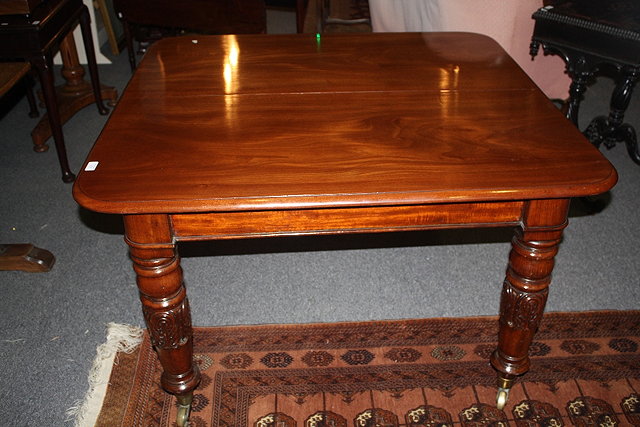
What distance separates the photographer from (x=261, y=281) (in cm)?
219

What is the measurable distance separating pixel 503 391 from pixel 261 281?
3.03 ft

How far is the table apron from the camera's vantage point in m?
1.29

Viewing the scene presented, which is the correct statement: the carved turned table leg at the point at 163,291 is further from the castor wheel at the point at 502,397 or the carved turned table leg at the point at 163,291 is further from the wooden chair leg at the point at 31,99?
the wooden chair leg at the point at 31,99

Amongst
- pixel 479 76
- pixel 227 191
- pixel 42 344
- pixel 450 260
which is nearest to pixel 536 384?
pixel 450 260

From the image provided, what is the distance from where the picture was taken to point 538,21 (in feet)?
8.37

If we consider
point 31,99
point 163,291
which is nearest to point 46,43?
point 31,99

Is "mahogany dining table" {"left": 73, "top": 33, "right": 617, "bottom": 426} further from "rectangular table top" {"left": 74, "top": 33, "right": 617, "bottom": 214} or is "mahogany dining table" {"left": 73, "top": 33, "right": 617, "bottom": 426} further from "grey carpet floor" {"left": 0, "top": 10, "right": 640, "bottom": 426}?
"grey carpet floor" {"left": 0, "top": 10, "right": 640, "bottom": 426}

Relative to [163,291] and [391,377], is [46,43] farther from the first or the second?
[391,377]

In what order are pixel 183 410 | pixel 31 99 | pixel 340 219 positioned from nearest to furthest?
pixel 340 219 < pixel 183 410 < pixel 31 99

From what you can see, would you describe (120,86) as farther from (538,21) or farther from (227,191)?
(227,191)

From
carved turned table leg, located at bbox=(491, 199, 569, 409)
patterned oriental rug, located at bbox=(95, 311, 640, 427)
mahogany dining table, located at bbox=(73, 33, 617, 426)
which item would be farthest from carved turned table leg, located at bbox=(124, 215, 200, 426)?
carved turned table leg, located at bbox=(491, 199, 569, 409)

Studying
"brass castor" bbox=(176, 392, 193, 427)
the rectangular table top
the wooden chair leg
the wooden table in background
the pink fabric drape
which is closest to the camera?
the rectangular table top

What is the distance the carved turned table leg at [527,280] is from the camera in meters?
1.31

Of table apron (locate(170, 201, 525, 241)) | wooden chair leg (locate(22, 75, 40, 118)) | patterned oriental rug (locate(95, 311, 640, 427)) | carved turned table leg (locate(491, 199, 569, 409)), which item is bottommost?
patterned oriental rug (locate(95, 311, 640, 427))
